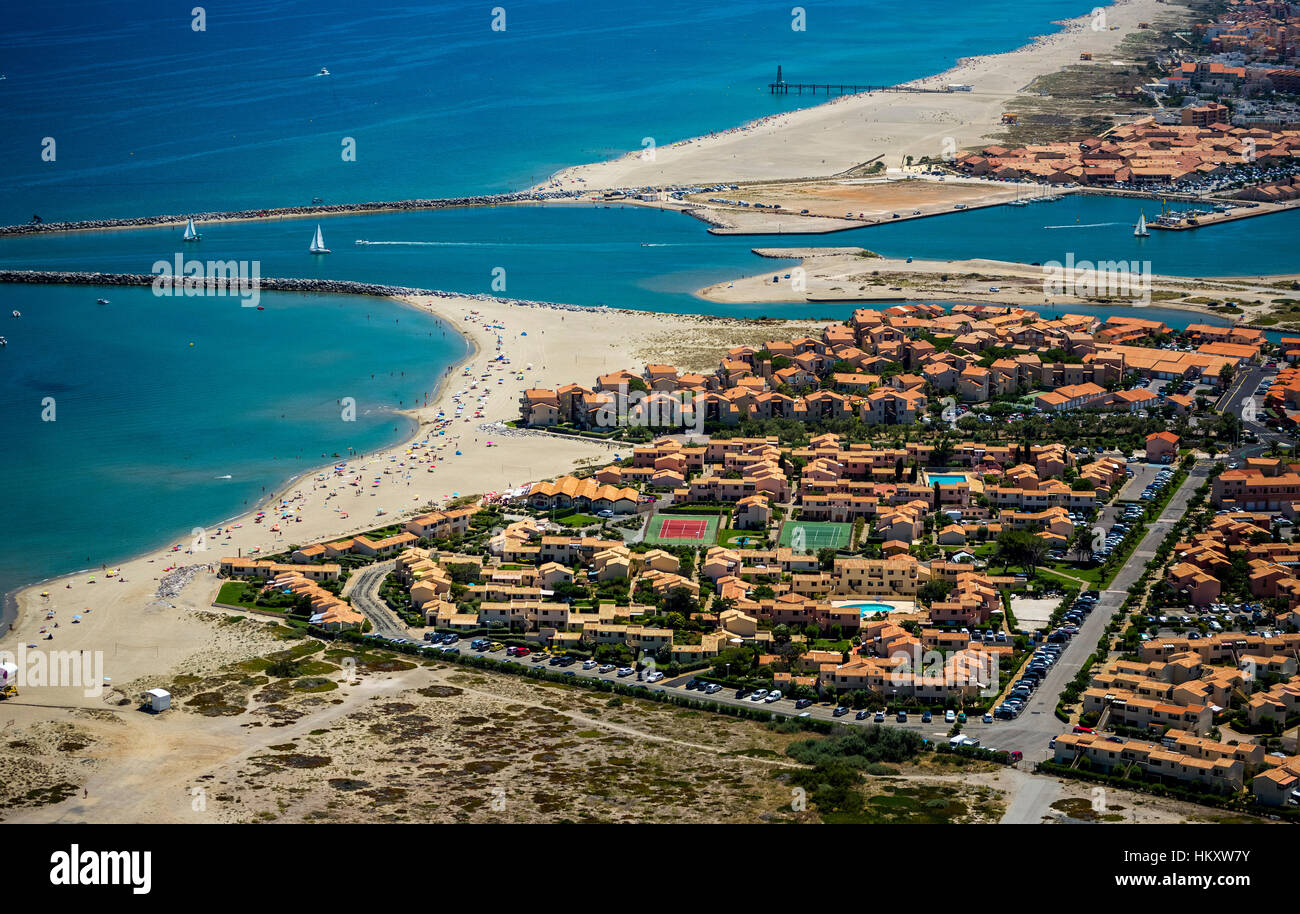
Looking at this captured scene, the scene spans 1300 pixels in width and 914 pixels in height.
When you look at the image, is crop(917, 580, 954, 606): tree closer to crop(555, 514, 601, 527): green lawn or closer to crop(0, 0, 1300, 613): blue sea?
crop(555, 514, 601, 527): green lawn

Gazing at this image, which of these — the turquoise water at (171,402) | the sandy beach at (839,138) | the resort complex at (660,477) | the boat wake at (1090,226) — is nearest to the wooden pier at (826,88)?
the sandy beach at (839,138)

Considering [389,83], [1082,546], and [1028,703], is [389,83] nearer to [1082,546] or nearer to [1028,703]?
[1082,546]

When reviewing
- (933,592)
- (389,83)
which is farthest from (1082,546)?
(389,83)

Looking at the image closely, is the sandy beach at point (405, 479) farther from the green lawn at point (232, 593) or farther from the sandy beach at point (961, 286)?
the sandy beach at point (961, 286)

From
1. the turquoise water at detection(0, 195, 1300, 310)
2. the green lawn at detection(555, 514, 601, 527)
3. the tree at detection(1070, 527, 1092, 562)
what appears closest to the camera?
the tree at detection(1070, 527, 1092, 562)

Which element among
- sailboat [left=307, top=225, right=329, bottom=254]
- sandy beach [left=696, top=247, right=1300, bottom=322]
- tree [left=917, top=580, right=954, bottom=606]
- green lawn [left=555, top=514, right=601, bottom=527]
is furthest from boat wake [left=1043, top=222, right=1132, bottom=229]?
tree [left=917, top=580, right=954, bottom=606]

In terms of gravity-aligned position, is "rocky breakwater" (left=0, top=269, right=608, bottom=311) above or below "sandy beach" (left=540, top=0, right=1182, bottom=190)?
below

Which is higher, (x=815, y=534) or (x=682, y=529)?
(x=682, y=529)
